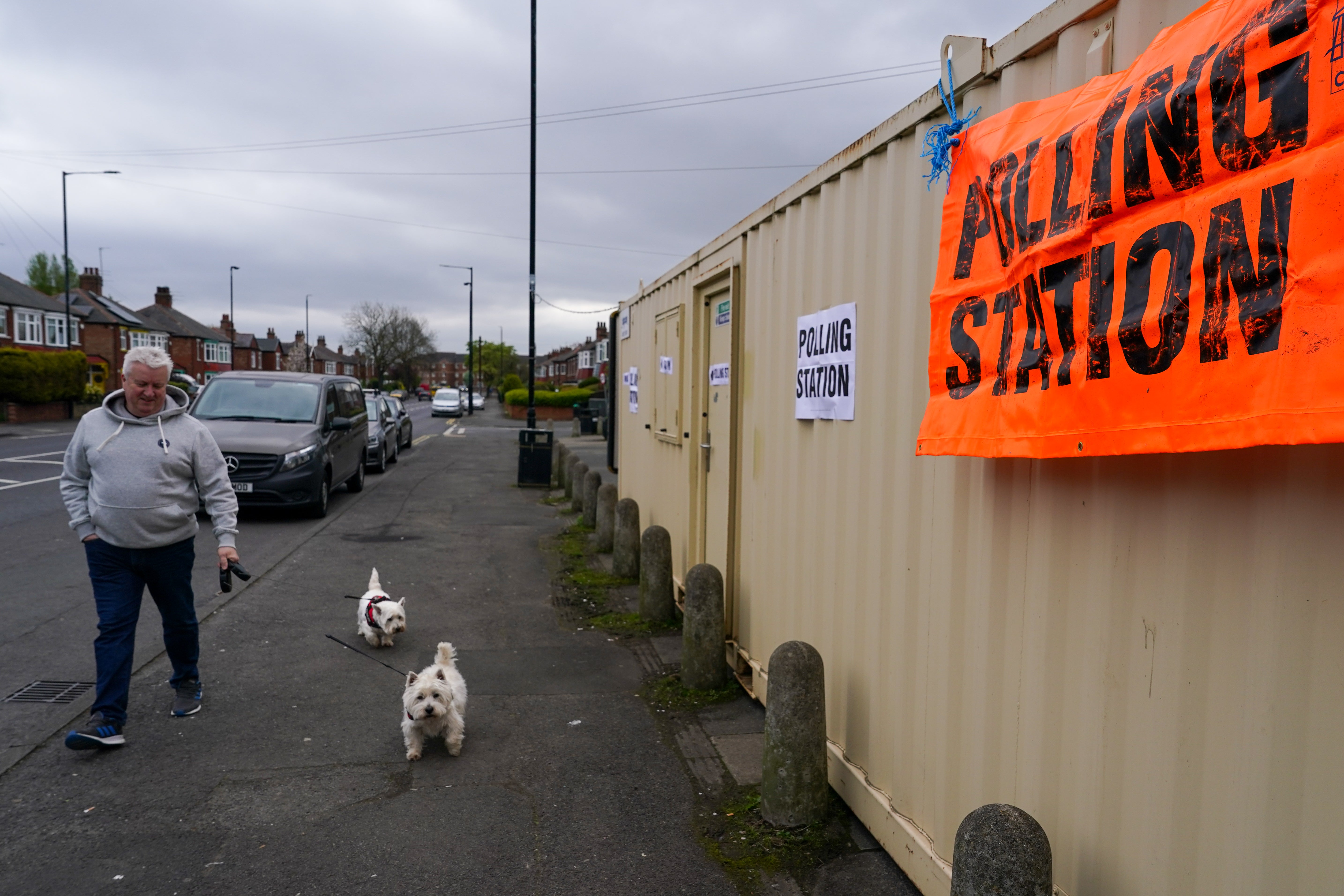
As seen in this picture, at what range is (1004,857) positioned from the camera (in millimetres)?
2510

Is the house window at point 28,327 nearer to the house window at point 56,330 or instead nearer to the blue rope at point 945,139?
the house window at point 56,330

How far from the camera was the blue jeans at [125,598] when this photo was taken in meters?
4.75

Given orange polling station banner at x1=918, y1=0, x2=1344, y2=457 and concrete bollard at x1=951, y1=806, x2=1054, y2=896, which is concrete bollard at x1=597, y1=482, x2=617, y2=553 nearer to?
orange polling station banner at x1=918, y1=0, x2=1344, y2=457

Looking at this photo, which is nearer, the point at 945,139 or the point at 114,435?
the point at 945,139

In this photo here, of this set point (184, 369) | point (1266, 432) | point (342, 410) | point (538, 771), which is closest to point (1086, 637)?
point (1266, 432)

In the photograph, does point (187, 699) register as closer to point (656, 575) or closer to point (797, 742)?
point (656, 575)

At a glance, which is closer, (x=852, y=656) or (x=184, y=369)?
(x=852, y=656)

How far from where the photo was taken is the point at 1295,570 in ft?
6.36

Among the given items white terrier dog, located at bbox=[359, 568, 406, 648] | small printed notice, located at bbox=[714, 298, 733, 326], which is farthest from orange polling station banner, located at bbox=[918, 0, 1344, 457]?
white terrier dog, located at bbox=[359, 568, 406, 648]

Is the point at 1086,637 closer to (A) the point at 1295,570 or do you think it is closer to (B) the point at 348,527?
(A) the point at 1295,570

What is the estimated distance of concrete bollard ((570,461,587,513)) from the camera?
1321 centimetres

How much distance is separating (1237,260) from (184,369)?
8694 centimetres

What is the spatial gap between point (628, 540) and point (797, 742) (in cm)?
524

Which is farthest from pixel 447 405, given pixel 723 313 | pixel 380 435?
pixel 723 313
